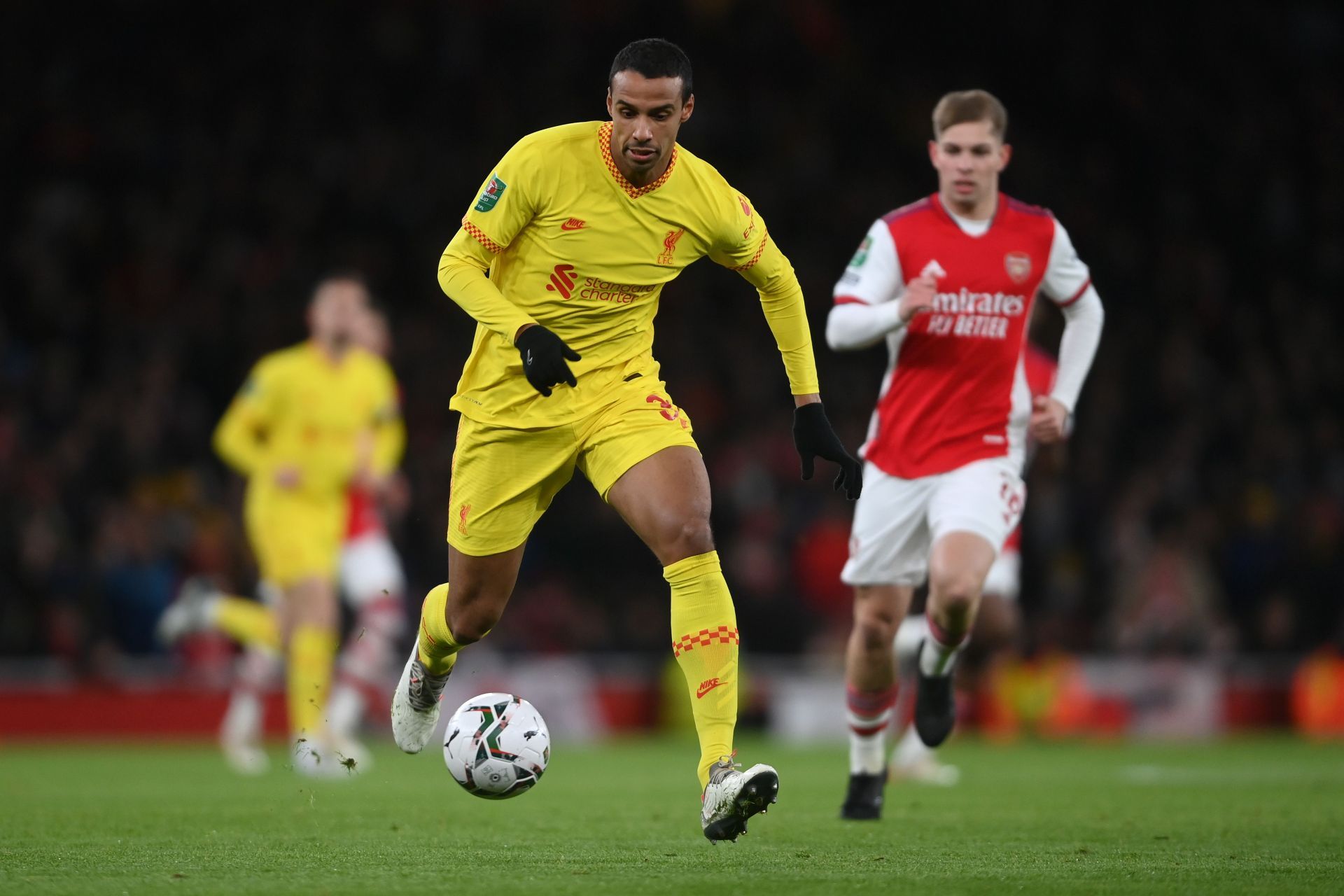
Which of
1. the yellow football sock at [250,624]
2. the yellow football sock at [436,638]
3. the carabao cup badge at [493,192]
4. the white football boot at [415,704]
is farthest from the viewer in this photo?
the yellow football sock at [250,624]

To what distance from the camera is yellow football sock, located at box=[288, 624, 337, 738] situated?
10195mm

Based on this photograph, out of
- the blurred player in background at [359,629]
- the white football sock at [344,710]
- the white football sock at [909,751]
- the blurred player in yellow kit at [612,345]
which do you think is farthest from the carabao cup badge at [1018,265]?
the white football sock at [344,710]

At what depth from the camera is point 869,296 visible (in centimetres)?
691

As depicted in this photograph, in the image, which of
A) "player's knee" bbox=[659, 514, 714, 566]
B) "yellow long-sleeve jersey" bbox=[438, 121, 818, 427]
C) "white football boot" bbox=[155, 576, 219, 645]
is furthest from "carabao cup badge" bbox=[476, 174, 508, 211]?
"white football boot" bbox=[155, 576, 219, 645]

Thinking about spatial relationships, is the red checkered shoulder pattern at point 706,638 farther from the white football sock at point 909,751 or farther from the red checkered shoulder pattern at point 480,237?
the white football sock at point 909,751

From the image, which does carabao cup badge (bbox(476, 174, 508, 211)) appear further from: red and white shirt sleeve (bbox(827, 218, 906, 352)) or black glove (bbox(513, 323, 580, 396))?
red and white shirt sleeve (bbox(827, 218, 906, 352))

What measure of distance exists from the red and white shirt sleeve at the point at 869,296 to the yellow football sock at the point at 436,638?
1.68 metres

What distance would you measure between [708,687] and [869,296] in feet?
6.69

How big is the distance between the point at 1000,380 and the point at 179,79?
532 inches

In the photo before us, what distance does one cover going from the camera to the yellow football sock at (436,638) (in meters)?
6.29

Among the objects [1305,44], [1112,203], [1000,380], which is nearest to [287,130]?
[1112,203]

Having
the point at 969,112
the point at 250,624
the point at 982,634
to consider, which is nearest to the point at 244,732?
the point at 250,624

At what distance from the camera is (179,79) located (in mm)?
18547

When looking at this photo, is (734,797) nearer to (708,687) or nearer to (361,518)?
(708,687)
